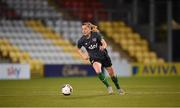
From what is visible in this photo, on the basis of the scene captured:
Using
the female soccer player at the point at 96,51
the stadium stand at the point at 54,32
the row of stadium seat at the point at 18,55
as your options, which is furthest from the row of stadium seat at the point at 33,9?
the female soccer player at the point at 96,51

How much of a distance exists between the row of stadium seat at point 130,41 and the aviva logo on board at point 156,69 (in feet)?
4.04

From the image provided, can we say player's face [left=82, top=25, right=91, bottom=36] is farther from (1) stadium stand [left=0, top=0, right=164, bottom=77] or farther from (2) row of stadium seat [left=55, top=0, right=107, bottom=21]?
(2) row of stadium seat [left=55, top=0, right=107, bottom=21]

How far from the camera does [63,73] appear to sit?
28.7m

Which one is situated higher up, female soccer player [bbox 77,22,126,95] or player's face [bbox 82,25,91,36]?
player's face [bbox 82,25,91,36]

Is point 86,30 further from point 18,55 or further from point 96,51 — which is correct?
point 18,55

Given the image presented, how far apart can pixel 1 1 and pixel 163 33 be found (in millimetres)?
9136

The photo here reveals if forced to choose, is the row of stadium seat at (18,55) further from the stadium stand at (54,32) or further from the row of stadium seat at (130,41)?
the row of stadium seat at (130,41)

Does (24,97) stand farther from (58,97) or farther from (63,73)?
(63,73)

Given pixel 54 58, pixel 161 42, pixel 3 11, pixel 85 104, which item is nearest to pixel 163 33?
pixel 161 42

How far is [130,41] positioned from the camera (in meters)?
32.8

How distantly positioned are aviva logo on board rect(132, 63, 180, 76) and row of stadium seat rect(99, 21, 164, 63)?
123 cm

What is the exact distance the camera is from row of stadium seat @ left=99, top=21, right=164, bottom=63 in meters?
32.1

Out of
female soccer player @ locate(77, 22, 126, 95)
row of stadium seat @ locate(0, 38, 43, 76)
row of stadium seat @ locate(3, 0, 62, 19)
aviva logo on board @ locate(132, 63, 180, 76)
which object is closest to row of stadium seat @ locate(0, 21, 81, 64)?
row of stadium seat @ locate(0, 38, 43, 76)

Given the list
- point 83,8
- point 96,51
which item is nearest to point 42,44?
point 83,8
